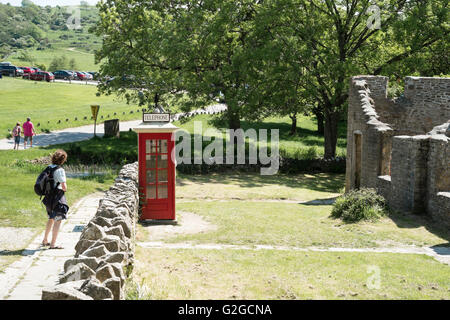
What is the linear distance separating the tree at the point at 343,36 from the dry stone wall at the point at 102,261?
1914 centimetres

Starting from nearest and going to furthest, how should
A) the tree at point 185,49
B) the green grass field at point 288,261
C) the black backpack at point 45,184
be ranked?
the green grass field at point 288,261, the black backpack at point 45,184, the tree at point 185,49

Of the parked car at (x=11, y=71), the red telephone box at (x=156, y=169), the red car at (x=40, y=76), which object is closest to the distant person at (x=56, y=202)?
the red telephone box at (x=156, y=169)

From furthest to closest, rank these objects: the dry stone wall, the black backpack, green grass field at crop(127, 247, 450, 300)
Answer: the black backpack
green grass field at crop(127, 247, 450, 300)
the dry stone wall

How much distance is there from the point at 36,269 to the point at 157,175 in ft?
17.9

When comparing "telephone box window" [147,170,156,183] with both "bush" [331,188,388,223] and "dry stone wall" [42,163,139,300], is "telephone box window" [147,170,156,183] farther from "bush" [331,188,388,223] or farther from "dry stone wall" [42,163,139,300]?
"bush" [331,188,388,223]

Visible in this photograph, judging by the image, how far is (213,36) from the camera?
28.3 metres

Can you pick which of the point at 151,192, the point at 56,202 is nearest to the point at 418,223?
the point at 151,192

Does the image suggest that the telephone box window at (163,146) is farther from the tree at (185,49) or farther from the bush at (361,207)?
the tree at (185,49)

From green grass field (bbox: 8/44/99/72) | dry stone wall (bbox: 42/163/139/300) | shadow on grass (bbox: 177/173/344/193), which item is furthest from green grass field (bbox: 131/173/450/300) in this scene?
green grass field (bbox: 8/44/99/72)

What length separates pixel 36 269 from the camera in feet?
30.2

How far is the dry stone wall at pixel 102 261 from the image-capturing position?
583cm

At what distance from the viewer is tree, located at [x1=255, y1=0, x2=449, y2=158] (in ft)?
87.7

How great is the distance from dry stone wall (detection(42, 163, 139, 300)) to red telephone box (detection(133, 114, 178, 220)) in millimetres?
2458

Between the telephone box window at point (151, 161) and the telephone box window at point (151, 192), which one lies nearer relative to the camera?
the telephone box window at point (151, 161)
